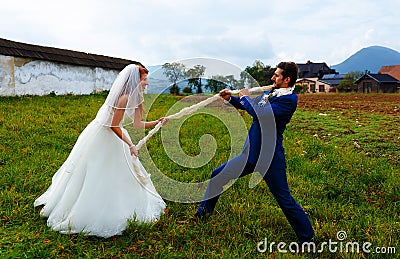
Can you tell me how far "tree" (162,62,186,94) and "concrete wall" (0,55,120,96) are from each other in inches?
494

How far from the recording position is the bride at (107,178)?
3.99 meters

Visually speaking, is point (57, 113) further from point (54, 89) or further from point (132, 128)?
point (132, 128)

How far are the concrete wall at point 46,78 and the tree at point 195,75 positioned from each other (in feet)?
41.9

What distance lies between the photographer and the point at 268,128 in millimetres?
3820

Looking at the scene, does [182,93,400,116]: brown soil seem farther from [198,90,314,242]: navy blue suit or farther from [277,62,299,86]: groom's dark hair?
[277,62,299,86]: groom's dark hair

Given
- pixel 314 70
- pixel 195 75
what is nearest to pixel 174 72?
pixel 195 75

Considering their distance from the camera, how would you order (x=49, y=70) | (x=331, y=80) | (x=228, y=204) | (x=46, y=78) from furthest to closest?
(x=331, y=80), (x=49, y=70), (x=46, y=78), (x=228, y=204)

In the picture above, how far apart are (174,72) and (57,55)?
15.5m

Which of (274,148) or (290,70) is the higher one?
(290,70)

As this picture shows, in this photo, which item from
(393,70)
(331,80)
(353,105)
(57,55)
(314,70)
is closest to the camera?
(57,55)

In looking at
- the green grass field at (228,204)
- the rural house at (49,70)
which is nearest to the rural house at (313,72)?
the rural house at (49,70)

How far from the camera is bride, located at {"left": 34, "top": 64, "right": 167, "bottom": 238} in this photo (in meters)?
3.99

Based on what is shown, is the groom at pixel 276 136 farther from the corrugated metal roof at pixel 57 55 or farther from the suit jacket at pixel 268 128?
the corrugated metal roof at pixel 57 55

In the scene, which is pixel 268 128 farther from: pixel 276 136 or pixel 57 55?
pixel 57 55
